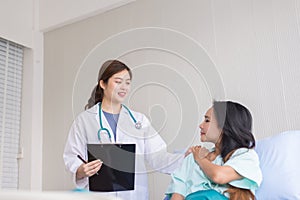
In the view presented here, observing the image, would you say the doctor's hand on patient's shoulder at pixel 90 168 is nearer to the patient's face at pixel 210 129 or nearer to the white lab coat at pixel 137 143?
the white lab coat at pixel 137 143

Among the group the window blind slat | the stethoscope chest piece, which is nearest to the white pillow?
the stethoscope chest piece

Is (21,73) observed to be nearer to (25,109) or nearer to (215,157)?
(25,109)

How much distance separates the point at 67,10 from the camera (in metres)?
2.44

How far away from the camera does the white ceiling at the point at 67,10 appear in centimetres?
227

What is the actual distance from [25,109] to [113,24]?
2.50 feet

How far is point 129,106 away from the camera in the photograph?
1821 mm

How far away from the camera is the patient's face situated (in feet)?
4.66

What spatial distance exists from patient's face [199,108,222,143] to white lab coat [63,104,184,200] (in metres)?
0.20

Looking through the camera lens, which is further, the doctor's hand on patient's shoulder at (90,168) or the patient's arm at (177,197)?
the doctor's hand on patient's shoulder at (90,168)

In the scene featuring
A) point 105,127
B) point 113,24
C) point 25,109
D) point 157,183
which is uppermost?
point 113,24

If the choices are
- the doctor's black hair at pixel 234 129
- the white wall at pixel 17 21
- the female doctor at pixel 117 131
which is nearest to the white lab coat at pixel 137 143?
the female doctor at pixel 117 131

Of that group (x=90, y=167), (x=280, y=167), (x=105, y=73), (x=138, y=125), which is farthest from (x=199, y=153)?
(x=105, y=73)

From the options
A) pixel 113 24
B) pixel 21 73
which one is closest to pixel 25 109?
pixel 21 73

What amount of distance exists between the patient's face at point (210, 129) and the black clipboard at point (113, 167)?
328 millimetres
